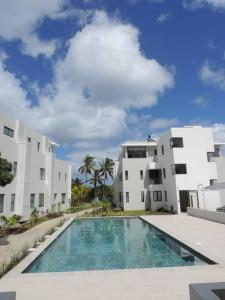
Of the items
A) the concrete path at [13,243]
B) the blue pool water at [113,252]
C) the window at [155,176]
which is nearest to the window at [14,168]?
the concrete path at [13,243]

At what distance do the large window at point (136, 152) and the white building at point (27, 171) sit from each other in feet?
33.1

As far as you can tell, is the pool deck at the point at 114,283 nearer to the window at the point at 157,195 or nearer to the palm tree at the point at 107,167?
the window at the point at 157,195

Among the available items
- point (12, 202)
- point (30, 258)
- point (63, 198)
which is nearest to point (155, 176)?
point (63, 198)

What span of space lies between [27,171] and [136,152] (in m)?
16.1

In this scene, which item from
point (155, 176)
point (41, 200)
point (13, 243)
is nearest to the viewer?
point (13, 243)

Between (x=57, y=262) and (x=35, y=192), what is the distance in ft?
58.1

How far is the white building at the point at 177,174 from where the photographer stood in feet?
95.3

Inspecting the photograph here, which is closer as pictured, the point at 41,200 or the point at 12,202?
the point at 12,202

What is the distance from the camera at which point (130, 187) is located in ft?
115

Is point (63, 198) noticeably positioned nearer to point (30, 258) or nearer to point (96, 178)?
point (96, 178)

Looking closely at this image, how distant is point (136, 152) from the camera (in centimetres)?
Result: 3647

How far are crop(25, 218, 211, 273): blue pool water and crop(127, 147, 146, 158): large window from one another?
56.2 feet

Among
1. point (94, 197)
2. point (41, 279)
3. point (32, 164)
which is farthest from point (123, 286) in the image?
point (94, 197)

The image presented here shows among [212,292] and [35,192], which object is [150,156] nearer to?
[35,192]
